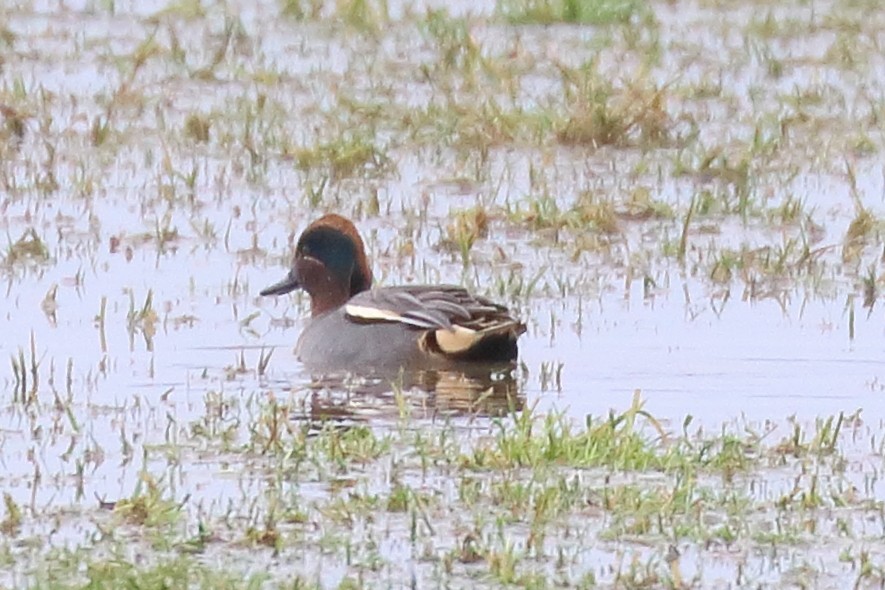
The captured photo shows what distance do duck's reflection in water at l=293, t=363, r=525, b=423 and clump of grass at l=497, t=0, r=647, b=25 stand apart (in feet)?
29.1

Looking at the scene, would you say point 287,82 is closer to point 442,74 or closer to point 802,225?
point 442,74

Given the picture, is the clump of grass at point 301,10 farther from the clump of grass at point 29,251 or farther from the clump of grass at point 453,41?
the clump of grass at point 29,251

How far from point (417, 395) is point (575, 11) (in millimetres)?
9607

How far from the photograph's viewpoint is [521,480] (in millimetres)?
8125

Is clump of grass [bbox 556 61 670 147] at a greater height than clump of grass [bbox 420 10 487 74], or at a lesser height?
lesser

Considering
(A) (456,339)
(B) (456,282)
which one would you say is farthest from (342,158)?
(A) (456,339)

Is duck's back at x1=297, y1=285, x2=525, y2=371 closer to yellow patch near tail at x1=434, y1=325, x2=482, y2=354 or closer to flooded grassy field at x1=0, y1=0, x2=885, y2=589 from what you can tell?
yellow patch near tail at x1=434, y1=325, x2=482, y2=354

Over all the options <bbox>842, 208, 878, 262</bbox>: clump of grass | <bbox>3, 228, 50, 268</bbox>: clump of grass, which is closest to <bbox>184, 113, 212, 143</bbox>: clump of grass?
<bbox>3, 228, 50, 268</bbox>: clump of grass

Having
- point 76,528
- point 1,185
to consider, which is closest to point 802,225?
point 1,185

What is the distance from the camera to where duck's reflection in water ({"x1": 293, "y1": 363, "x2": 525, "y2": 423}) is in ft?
31.0

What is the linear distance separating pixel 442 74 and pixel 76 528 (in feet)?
32.0

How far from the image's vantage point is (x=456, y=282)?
12070 millimetres

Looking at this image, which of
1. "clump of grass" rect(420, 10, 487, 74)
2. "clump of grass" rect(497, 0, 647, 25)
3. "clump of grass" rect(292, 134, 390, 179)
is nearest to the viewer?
"clump of grass" rect(292, 134, 390, 179)

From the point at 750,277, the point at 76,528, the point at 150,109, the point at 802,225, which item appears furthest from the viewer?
the point at 150,109
